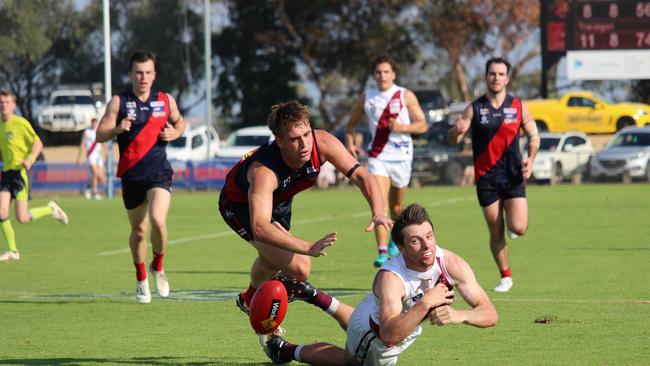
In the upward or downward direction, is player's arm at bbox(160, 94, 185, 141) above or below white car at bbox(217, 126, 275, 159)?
above

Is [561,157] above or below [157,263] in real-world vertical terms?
below

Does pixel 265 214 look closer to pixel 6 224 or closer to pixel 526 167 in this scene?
pixel 526 167

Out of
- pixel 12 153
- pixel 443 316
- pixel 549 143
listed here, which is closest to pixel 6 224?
pixel 12 153

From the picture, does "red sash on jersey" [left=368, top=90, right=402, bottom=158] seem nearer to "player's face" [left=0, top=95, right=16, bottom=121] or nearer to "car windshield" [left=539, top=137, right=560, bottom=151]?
"player's face" [left=0, top=95, right=16, bottom=121]

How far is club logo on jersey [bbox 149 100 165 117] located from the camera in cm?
1203

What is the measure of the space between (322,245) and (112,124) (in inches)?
202

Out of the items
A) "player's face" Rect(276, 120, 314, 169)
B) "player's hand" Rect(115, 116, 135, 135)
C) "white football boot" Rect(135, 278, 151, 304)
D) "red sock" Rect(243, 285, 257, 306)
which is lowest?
"white football boot" Rect(135, 278, 151, 304)

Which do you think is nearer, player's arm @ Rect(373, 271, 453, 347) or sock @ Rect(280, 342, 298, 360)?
player's arm @ Rect(373, 271, 453, 347)

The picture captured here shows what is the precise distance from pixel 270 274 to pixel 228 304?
288 cm

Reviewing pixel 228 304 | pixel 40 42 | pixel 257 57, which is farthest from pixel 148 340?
pixel 40 42

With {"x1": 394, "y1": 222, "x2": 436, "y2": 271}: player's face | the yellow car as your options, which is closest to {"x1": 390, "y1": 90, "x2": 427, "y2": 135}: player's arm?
{"x1": 394, "y1": 222, "x2": 436, "y2": 271}: player's face

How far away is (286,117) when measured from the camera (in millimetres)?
7832

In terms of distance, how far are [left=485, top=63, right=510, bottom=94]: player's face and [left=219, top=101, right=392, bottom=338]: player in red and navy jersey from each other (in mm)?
4041

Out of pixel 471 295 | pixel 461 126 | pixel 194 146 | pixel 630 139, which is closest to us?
pixel 471 295
